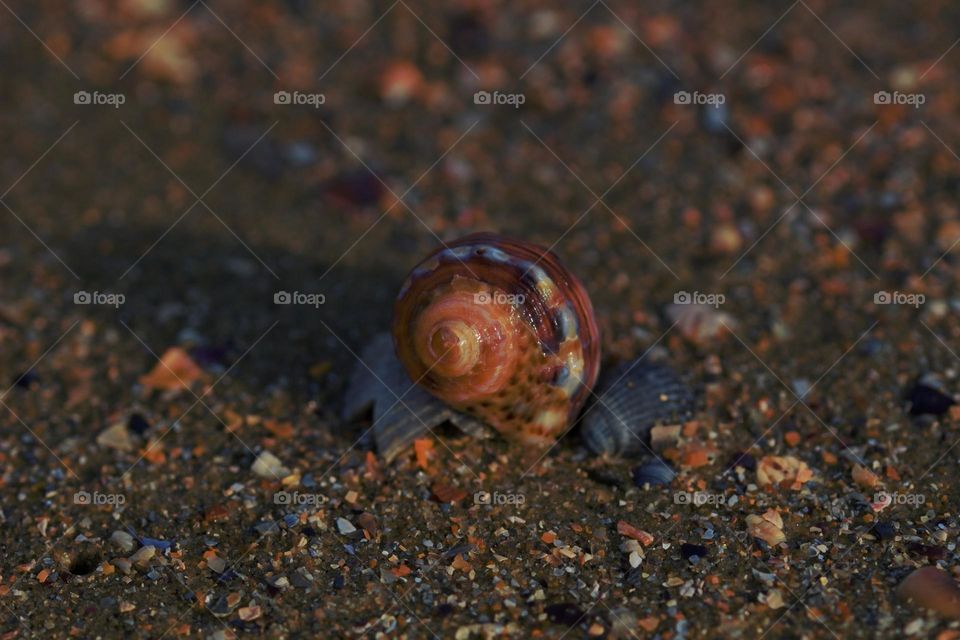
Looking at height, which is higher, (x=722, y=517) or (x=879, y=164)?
(x=879, y=164)

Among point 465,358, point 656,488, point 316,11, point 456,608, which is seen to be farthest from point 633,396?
point 316,11

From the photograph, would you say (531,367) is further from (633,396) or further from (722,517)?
(722,517)

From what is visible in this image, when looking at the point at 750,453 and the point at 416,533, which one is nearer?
the point at 416,533

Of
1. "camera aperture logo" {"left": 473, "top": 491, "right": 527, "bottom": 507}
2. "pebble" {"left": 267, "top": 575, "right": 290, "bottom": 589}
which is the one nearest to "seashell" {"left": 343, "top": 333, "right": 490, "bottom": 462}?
"camera aperture logo" {"left": 473, "top": 491, "right": 527, "bottom": 507}

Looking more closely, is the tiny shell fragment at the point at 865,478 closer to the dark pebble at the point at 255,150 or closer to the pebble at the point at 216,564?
the pebble at the point at 216,564

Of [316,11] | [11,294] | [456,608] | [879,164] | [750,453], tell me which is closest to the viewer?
[456,608]

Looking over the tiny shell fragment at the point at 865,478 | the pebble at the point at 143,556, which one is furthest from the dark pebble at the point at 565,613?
the pebble at the point at 143,556
